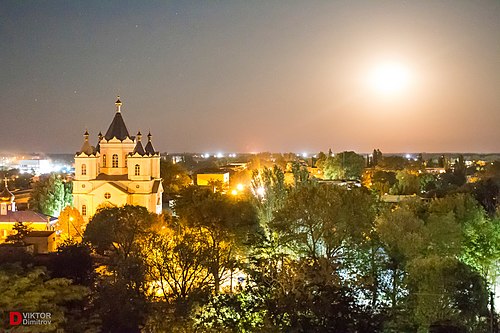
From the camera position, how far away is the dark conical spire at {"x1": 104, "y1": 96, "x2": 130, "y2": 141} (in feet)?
133

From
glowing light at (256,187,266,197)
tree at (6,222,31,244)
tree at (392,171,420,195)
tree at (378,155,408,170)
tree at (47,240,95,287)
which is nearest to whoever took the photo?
tree at (47,240,95,287)

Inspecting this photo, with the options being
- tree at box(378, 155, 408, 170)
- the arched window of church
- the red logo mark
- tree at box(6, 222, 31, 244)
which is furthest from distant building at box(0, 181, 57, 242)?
tree at box(378, 155, 408, 170)

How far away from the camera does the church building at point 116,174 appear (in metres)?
38.7

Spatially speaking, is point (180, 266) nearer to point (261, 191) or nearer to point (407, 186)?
point (261, 191)

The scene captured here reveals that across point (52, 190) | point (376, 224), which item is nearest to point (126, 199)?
point (52, 190)

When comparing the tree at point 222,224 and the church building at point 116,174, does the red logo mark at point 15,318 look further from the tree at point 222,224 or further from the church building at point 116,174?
the church building at point 116,174

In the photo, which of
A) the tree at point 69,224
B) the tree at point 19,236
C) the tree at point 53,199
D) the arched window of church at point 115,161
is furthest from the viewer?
the tree at point 53,199

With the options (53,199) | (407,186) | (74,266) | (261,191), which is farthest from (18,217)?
(407,186)

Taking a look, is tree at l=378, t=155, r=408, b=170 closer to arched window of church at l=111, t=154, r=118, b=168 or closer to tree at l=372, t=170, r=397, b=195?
tree at l=372, t=170, r=397, b=195

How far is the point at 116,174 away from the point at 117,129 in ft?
11.8

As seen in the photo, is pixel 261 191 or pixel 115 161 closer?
pixel 261 191

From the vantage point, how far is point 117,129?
40.8 metres

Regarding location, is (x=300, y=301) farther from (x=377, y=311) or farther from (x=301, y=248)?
(x=301, y=248)

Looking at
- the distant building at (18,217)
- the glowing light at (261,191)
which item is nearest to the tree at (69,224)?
the distant building at (18,217)
